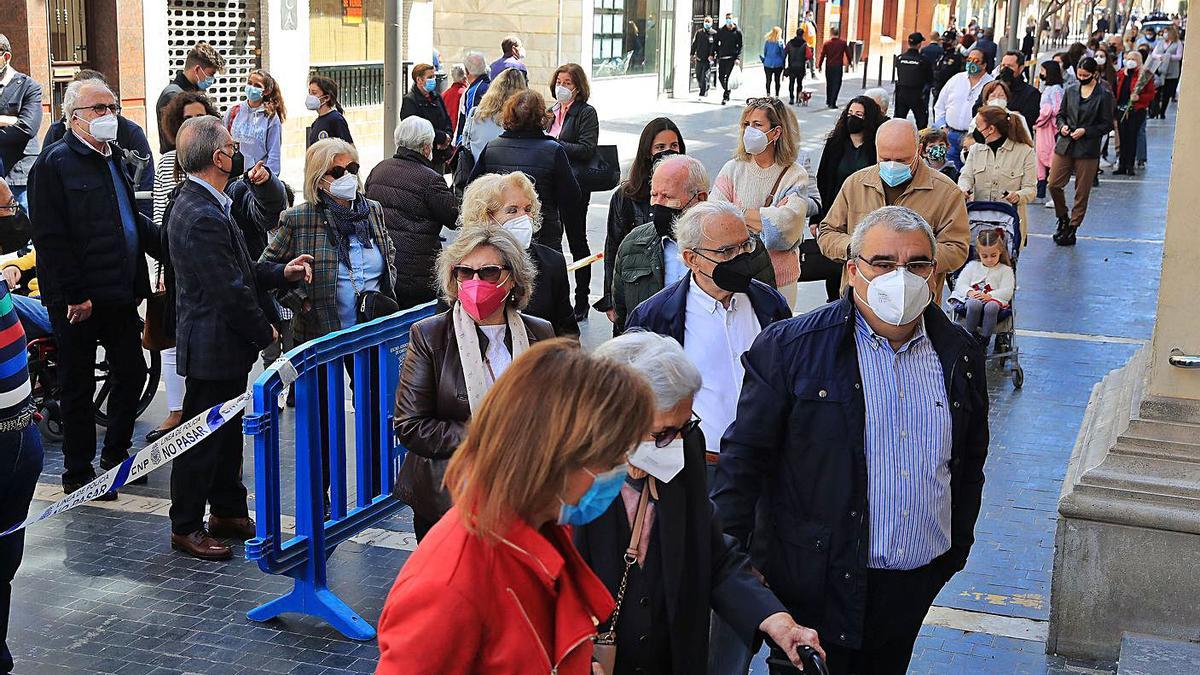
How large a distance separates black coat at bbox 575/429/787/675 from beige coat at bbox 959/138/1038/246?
28.1ft

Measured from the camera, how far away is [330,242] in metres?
6.97

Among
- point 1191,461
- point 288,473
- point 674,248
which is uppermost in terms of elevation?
point 674,248

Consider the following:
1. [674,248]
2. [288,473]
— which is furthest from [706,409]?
[288,473]

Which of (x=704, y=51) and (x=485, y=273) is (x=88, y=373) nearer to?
(x=485, y=273)

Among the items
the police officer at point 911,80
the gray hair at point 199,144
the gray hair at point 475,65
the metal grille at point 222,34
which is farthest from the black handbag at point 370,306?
the police officer at point 911,80

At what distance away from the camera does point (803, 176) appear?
7.75 m

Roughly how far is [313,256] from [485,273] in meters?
2.35

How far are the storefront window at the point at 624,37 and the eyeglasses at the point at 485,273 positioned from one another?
1063 inches

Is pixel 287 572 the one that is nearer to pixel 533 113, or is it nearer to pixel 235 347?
pixel 235 347

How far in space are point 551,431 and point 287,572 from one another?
3514mm

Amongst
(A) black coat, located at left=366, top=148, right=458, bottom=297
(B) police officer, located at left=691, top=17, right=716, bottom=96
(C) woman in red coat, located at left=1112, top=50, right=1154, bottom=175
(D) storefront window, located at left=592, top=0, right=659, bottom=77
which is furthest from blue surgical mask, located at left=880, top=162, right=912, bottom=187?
(B) police officer, located at left=691, top=17, right=716, bottom=96

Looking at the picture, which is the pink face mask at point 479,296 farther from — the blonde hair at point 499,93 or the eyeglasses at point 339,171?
the blonde hair at point 499,93

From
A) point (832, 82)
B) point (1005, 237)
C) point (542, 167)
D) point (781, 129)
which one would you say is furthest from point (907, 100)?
point (781, 129)

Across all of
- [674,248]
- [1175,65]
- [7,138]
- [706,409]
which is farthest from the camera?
[1175,65]
